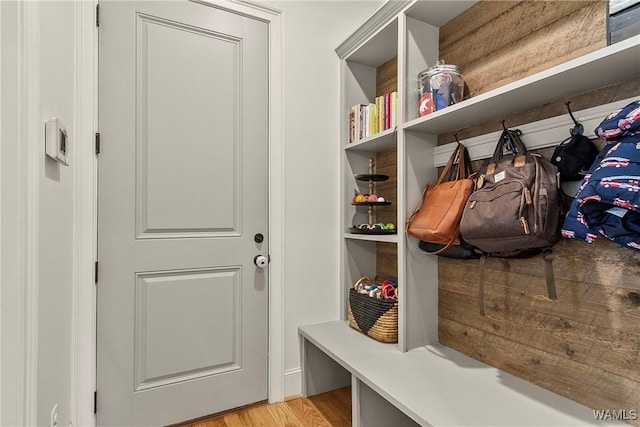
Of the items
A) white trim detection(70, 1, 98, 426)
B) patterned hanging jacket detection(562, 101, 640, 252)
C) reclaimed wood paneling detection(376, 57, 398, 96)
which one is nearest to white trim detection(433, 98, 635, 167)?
patterned hanging jacket detection(562, 101, 640, 252)

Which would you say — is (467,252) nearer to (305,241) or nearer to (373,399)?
(373,399)

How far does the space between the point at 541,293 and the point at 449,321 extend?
0.49 meters

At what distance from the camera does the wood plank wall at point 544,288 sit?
3.51 ft

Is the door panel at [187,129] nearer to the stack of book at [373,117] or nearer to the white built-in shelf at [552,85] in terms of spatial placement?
the stack of book at [373,117]

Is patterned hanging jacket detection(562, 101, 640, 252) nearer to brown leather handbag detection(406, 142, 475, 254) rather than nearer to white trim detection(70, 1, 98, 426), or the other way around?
brown leather handbag detection(406, 142, 475, 254)

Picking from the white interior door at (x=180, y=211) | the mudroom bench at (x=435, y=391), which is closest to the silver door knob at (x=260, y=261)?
the white interior door at (x=180, y=211)

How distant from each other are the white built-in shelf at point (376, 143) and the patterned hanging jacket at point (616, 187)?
923mm

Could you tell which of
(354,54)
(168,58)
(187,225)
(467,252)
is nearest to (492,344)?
(467,252)

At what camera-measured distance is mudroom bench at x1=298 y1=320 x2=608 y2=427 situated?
3.58 feet

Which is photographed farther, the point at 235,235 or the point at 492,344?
the point at 235,235

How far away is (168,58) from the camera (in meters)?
1.72

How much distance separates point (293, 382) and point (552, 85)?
190 cm

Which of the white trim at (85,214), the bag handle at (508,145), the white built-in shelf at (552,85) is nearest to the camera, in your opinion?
the white built-in shelf at (552,85)

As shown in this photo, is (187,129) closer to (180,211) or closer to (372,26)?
(180,211)
